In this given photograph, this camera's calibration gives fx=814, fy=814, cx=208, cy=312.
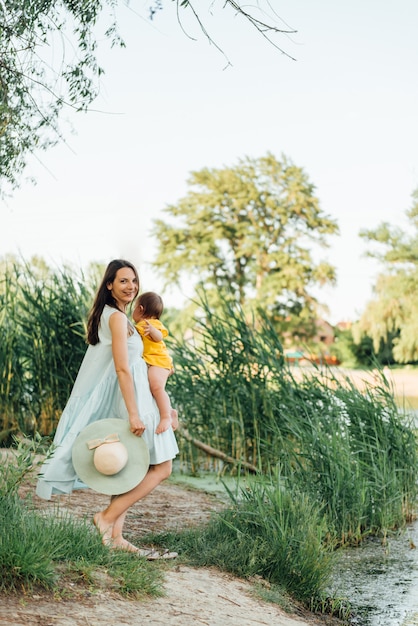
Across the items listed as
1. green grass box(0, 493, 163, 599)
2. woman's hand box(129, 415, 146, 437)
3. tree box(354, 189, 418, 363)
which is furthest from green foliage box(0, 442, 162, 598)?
tree box(354, 189, 418, 363)

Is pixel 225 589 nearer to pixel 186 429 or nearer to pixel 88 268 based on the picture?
pixel 186 429

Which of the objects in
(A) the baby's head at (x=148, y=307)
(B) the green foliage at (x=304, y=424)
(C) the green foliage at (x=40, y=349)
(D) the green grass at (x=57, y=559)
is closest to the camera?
(D) the green grass at (x=57, y=559)

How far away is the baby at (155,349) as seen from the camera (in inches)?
166

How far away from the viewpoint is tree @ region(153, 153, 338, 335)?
110ft

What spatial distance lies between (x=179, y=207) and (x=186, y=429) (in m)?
29.8

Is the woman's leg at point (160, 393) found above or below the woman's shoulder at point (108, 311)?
below

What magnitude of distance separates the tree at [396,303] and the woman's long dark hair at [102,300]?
2752 centimetres

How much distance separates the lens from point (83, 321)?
8.18 meters

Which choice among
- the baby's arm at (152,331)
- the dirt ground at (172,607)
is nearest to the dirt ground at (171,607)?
the dirt ground at (172,607)

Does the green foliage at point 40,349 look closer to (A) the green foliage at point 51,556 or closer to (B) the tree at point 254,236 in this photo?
(A) the green foliage at point 51,556

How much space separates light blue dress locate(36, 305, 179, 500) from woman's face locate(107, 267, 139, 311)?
0.08 m

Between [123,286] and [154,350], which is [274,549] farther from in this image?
[123,286]

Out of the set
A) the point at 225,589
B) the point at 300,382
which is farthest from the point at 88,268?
the point at 225,589

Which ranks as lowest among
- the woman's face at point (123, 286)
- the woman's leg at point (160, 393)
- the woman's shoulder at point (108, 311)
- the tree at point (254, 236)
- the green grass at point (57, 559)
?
the green grass at point (57, 559)
